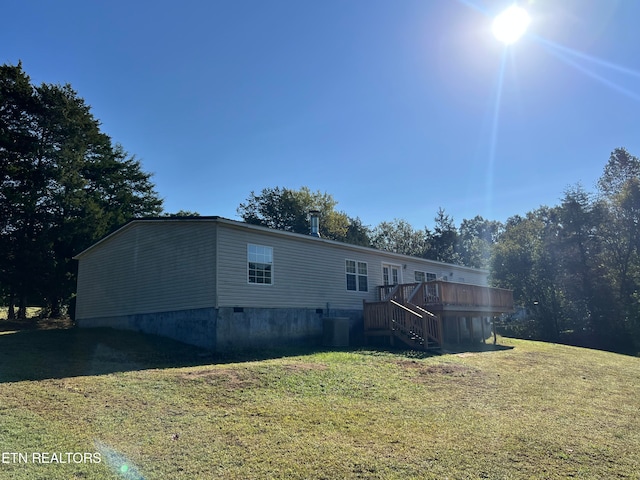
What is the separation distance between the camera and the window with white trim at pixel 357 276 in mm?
18253

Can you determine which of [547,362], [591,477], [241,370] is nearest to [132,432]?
[241,370]

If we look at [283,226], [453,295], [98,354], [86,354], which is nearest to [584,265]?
[453,295]

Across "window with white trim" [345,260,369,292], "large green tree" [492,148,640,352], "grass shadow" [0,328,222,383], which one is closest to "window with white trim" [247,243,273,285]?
"grass shadow" [0,328,222,383]

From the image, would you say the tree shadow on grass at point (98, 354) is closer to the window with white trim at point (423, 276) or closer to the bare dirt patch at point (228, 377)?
the bare dirt patch at point (228, 377)

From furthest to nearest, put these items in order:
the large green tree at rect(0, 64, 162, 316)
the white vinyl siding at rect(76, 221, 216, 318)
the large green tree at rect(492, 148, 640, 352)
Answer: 1. the large green tree at rect(492, 148, 640, 352)
2. the large green tree at rect(0, 64, 162, 316)
3. the white vinyl siding at rect(76, 221, 216, 318)

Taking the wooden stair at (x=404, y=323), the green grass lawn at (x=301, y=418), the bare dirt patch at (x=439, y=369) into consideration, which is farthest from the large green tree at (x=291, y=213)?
the green grass lawn at (x=301, y=418)

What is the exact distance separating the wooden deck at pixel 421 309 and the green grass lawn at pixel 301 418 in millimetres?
3215

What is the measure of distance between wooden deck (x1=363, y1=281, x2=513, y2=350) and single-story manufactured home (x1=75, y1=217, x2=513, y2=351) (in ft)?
0.13

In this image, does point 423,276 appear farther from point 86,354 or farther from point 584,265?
point 584,265

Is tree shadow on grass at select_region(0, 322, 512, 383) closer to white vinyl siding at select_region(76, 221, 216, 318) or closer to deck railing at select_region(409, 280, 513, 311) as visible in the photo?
white vinyl siding at select_region(76, 221, 216, 318)

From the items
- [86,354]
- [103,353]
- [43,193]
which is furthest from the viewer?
[43,193]

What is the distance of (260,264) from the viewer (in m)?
14.6

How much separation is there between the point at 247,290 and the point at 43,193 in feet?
46.5

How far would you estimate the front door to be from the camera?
20328 millimetres
